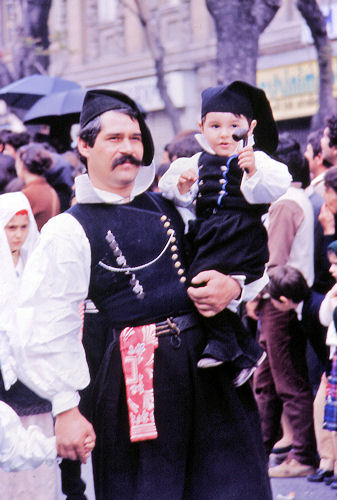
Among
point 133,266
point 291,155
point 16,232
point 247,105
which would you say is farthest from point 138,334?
point 291,155

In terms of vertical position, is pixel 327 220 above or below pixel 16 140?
below

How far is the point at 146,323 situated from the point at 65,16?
2129 centimetres

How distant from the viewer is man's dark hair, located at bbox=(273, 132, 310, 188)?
6816mm

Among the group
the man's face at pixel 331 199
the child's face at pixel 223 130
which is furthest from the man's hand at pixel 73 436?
the man's face at pixel 331 199

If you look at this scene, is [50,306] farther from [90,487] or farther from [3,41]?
[3,41]

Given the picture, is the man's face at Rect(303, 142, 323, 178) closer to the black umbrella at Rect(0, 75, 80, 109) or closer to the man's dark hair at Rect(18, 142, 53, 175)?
the man's dark hair at Rect(18, 142, 53, 175)

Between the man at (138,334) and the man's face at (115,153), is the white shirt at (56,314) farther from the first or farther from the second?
the man's face at (115,153)

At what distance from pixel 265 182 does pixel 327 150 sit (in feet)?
11.0

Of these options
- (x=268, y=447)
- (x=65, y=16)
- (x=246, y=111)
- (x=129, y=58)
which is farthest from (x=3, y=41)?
(x=246, y=111)

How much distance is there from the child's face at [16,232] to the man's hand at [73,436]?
231 centimetres

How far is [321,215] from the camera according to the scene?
6367 mm

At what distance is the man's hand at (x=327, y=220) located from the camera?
20.6ft

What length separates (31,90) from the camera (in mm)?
10594

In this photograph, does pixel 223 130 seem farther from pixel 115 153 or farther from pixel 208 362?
pixel 208 362
